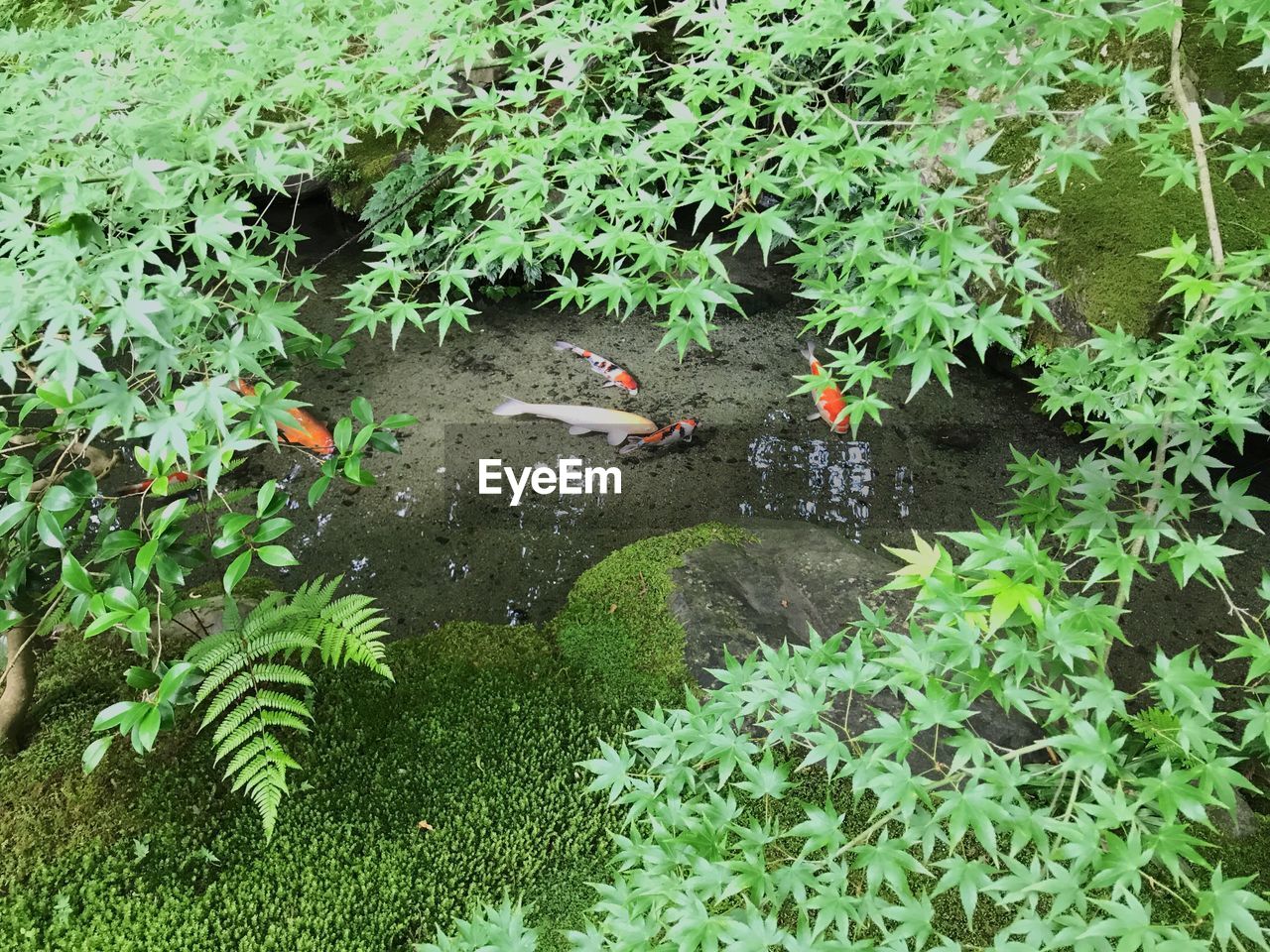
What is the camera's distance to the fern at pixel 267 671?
2.18m

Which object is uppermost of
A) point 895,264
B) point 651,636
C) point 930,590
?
point 895,264

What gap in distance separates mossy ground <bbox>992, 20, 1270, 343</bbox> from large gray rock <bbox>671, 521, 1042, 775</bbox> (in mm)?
1858

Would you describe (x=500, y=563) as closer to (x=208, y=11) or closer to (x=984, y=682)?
(x=208, y=11)

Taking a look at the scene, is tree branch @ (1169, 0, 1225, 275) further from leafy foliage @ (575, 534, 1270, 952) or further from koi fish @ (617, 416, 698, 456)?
koi fish @ (617, 416, 698, 456)

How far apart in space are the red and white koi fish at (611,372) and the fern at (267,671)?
2.70 metres

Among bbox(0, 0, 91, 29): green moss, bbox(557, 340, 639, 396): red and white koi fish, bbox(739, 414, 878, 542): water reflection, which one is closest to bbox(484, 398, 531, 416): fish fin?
bbox(557, 340, 639, 396): red and white koi fish

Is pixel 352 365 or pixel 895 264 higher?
pixel 895 264

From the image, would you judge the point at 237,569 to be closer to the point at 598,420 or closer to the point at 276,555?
the point at 276,555

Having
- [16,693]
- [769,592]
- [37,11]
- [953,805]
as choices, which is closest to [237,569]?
[16,693]

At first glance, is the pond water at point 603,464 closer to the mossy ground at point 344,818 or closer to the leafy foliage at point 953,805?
the mossy ground at point 344,818

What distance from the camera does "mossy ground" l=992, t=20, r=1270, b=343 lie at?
12.8 ft

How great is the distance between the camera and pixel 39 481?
83.0 inches

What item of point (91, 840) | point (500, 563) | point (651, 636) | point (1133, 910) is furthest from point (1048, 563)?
point (500, 563)

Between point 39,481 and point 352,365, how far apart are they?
3081 millimetres
